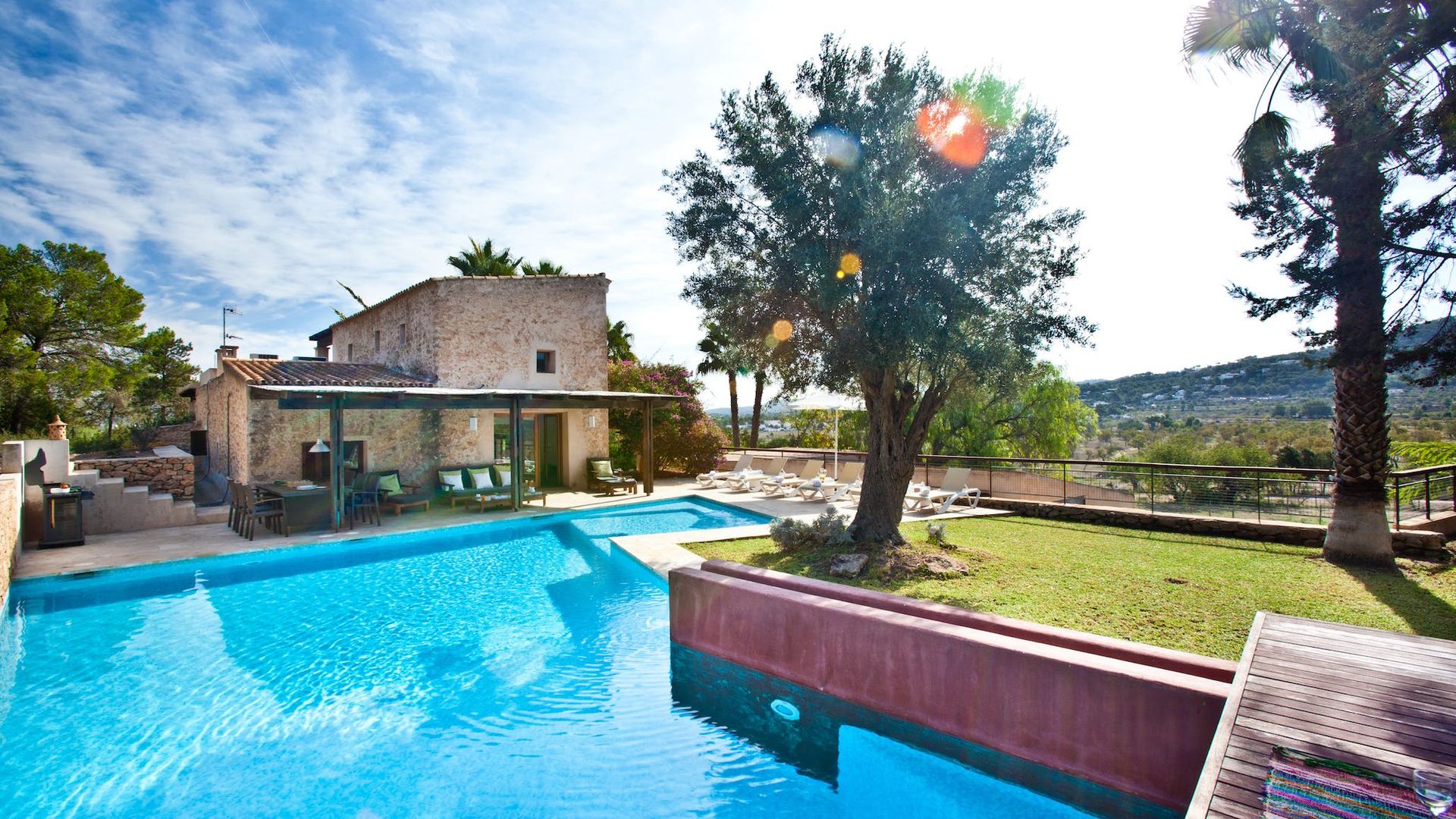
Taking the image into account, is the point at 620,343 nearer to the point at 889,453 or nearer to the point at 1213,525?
the point at 889,453

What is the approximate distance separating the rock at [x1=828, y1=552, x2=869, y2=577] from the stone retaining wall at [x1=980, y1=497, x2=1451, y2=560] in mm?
6487

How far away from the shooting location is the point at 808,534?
33.1ft

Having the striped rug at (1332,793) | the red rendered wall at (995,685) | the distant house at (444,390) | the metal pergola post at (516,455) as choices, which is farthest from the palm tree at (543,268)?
the striped rug at (1332,793)

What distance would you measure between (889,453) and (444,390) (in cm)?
1029

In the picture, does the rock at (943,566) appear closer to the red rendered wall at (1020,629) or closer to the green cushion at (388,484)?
the red rendered wall at (1020,629)

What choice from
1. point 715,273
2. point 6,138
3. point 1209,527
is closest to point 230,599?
point 715,273

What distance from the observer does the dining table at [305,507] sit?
1178 centimetres

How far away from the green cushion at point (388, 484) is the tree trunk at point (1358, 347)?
630 inches

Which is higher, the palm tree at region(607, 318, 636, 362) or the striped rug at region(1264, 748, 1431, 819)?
the palm tree at region(607, 318, 636, 362)

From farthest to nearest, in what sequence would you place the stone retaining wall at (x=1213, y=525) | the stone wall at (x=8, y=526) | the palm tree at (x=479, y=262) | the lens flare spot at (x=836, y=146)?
the palm tree at (x=479, y=262) → the stone retaining wall at (x=1213, y=525) → the lens flare spot at (x=836, y=146) → the stone wall at (x=8, y=526)

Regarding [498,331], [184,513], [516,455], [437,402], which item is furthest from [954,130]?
[184,513]

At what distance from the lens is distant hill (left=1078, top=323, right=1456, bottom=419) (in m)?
35.1

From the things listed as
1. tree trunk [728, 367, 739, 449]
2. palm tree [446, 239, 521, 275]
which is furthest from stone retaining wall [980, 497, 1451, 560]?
palm tree [446, 239, 521, 275]

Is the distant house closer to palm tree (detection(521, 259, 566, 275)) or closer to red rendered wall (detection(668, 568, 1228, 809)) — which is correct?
palm tree (detection(521, 259, 566, 275))
